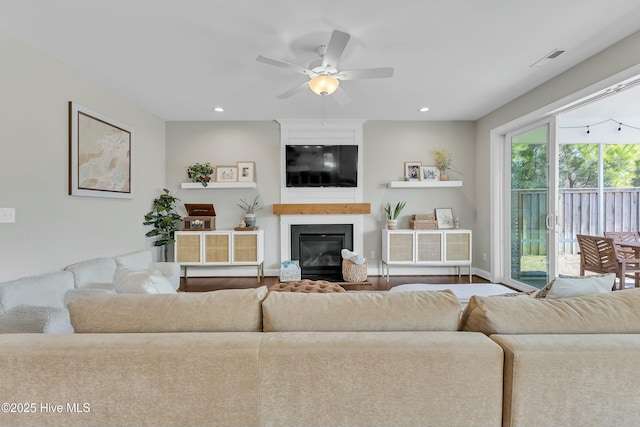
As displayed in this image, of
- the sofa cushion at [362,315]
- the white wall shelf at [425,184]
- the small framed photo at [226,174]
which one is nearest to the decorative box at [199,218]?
the small framed photo at [226,174]

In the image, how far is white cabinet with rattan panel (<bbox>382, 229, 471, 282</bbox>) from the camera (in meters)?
4.36

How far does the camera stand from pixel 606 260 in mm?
3461

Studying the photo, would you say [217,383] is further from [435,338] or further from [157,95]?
[157,95]

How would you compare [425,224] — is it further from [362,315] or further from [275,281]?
[362,315]

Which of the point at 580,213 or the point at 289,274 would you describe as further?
the point at 580,213

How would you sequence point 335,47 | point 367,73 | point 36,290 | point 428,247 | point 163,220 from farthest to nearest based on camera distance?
point 428,247 < point 163,220 < point 367,73 < point 335,47 < point 36,290

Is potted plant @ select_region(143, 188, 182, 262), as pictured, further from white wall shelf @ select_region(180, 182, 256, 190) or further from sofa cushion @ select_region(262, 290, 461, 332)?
sofa cushion @ select_region(262, 290, 461, 332)

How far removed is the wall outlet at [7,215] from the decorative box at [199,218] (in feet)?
6.92

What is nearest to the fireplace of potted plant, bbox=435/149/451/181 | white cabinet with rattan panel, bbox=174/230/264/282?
white cabinet with rattan panel, bbox=174/230/264/282

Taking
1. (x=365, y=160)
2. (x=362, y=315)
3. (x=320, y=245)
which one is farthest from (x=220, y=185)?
(x=362, y=315)

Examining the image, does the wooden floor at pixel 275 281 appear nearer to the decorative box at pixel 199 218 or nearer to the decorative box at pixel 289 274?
the decorative box at pixel 289 274

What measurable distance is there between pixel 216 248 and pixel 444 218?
3608 millimetres

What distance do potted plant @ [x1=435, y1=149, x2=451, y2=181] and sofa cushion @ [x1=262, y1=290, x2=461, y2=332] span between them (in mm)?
3934

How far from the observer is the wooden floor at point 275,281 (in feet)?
13.6
